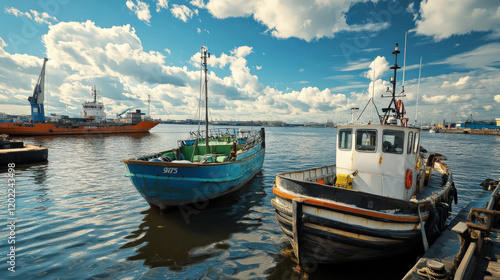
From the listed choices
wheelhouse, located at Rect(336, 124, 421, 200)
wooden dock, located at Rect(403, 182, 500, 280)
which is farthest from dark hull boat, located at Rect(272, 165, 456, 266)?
wheelhouse, located at Rect(336, 124, 421, 200)

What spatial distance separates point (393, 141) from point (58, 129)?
66.0 meters

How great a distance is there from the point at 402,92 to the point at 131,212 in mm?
12779

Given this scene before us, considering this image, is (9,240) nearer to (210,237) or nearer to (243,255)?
(210,237)

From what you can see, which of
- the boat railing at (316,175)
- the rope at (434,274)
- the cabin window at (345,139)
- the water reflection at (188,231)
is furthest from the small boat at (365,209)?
the water reflection at (188,231)

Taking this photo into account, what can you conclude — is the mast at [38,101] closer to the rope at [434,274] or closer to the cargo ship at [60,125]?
the cargo ship at [60,125]

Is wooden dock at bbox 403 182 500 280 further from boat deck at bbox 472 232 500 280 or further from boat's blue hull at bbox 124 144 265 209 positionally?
boat's blue hull at bbox 124 144 265 209

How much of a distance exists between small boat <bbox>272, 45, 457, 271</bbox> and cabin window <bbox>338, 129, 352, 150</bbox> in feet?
0.67

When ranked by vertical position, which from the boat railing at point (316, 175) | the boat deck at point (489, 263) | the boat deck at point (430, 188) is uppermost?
the boat railing at point (316, 175)

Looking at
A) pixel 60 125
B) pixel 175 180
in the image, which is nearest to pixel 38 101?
pixel 60 125

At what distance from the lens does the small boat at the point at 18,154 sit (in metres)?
16.3

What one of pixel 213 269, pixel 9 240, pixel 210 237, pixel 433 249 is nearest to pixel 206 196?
pixel 210 237

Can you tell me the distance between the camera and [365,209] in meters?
4.92

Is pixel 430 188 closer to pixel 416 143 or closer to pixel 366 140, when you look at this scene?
pixel 416 143

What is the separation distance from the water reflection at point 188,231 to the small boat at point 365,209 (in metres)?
2.61
